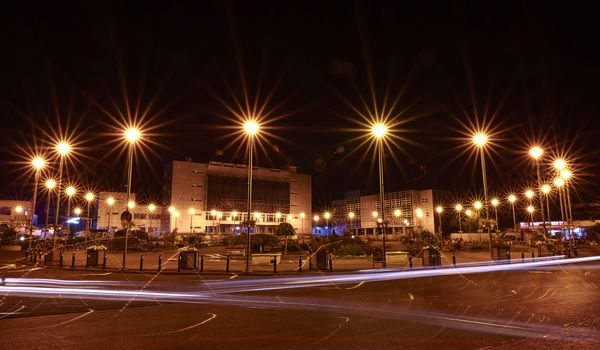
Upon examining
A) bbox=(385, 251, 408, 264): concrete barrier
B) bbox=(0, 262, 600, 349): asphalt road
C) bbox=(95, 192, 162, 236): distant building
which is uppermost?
bbox=(95, 192, 162, 236): distant building

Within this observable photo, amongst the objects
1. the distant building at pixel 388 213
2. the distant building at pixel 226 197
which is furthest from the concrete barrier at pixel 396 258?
the distant building at pixel 226 197

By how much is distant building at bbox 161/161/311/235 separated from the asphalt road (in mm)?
88508

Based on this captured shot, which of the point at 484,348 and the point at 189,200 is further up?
the point at 189,200

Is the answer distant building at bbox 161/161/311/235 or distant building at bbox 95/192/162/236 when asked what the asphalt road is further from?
distant building at bbox 95/192/162/236

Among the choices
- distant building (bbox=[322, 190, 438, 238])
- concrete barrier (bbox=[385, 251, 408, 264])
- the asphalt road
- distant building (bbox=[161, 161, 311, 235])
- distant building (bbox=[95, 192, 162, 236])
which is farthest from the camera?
distant building (bbox=[322, 190, 438, 238])

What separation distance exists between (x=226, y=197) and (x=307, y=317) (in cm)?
11100

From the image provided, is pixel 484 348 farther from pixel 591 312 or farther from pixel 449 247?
pixel 449 247

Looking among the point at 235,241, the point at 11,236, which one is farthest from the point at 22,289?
the point at 11,236

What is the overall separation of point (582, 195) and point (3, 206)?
456 feet

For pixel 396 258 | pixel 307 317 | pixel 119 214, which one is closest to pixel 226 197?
pixel 119 214

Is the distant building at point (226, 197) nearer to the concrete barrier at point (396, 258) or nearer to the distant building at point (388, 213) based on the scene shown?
the distant building at point (388, 213)

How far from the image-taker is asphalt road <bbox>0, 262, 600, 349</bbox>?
24.3ft

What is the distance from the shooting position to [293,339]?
7613 mm

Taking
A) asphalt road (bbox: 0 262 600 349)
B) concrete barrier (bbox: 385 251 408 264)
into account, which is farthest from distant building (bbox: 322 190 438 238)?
asphalt road (bbox: 0 262 600 349)
